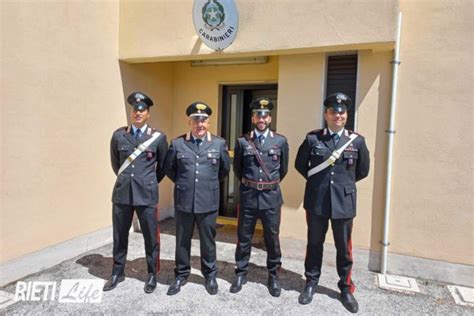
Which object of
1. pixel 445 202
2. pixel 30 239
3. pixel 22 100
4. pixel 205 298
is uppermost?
pixel 22 100

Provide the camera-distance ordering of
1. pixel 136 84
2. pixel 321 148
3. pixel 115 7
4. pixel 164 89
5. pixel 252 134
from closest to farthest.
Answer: pixel 321 148, pixel 252 134, pixel 115 7, pixel 136 84, pixel 164 89

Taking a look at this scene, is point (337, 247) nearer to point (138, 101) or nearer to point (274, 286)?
point (274, 286)

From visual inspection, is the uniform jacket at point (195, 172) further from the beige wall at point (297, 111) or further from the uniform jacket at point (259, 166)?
the beige wall at point (297, 111)

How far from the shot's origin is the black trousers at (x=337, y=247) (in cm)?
328

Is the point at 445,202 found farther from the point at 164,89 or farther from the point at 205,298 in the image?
the point at 164,89

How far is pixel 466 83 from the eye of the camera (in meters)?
3.59

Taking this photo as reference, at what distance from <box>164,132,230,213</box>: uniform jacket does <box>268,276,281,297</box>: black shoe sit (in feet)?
3.21

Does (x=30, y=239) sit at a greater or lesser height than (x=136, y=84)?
lesser

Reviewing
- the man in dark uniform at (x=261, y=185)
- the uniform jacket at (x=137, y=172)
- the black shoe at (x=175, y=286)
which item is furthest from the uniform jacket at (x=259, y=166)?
the black shoe at (x=175, y=286)

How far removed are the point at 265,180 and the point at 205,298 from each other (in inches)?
52.4

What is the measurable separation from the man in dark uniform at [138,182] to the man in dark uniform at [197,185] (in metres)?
0.20

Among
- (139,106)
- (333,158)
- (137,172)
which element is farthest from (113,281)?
(333,158)

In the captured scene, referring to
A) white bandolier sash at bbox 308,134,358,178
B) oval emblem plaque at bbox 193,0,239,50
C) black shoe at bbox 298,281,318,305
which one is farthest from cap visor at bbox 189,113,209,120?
black shoe at bbox 298,281,318,305

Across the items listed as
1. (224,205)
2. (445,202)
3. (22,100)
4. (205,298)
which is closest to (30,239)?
(22,100)
